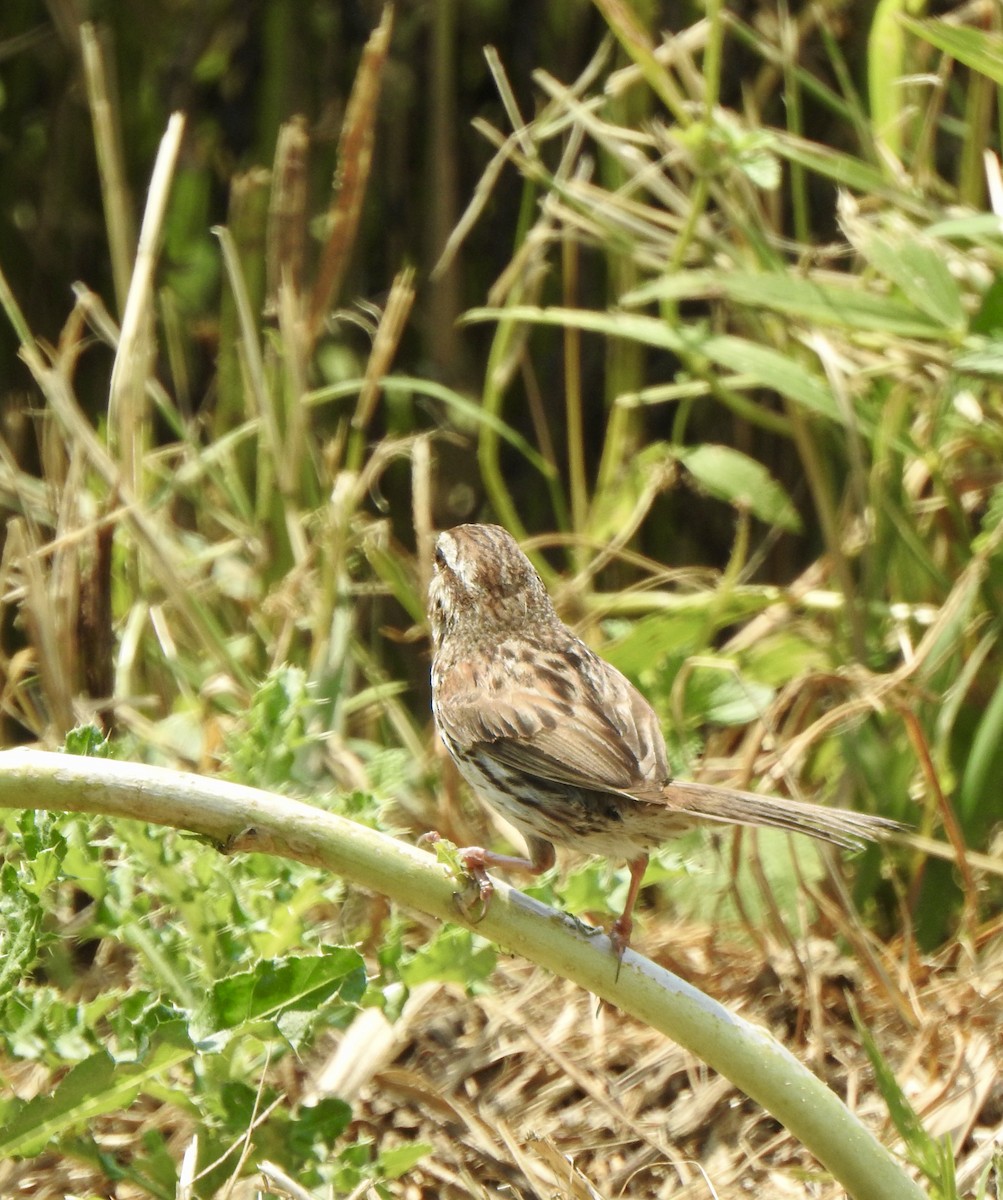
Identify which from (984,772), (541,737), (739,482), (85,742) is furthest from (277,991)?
(739,482)

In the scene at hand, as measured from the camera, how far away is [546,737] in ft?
9.68

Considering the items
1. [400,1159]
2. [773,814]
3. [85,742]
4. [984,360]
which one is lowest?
[400,1159]

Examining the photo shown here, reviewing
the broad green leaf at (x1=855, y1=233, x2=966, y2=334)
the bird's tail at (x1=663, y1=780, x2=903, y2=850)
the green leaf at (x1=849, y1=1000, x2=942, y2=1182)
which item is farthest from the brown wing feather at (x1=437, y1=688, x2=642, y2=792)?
the broad green leaf at (x1=855, y1=233, x2=966, y2=334)

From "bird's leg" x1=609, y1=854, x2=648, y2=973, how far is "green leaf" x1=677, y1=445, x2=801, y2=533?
1569 mm

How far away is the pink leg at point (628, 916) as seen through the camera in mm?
2301

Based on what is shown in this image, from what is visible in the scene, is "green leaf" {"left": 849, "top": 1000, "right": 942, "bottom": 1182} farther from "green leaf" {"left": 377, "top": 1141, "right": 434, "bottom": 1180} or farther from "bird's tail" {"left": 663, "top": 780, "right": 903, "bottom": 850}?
"green leaf" {"left": 377, "top": 1141, "right": 434, "bottom": 1180}

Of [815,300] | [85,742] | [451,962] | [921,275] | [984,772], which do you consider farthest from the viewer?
[815,300]

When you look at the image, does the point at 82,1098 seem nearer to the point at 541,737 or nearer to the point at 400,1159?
the point at 400,1159

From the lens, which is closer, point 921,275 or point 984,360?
point 984,360

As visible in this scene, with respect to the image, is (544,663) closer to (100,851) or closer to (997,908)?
(100,851)

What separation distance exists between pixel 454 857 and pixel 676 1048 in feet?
3.84

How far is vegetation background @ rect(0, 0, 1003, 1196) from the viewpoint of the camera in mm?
2801

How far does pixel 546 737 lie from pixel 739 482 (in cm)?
159

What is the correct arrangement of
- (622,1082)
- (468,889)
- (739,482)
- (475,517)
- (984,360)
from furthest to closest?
(475,517)
(739,482)
(984,360)
(622,1082)
(468,889)
